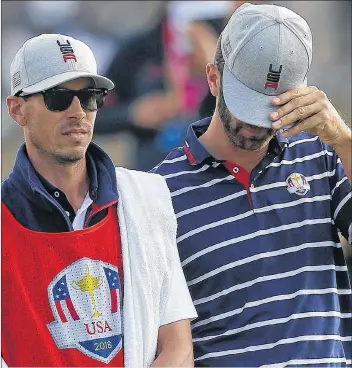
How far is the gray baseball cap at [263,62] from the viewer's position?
10.5 ft

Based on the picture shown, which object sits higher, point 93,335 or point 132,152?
point 132,152

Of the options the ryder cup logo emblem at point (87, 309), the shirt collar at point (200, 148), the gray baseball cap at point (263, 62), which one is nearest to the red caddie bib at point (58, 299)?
the ryder cup logo emblem at point (87, 309)

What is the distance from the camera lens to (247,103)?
3.20 metres

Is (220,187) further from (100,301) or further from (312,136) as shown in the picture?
(100,301)

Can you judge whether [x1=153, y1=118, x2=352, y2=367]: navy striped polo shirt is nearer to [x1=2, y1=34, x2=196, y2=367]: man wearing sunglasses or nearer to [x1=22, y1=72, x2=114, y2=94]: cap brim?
[x1=2, y1=34, x2=196, y2=367]: man wearing sunglasses

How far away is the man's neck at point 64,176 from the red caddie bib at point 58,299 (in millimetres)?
125

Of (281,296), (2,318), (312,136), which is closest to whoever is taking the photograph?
(2,318)

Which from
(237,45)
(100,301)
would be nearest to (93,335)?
(100,301)

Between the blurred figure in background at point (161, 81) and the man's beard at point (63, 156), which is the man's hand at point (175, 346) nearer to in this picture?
the man's beard at point (63, 156)

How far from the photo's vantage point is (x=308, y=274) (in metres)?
3.20

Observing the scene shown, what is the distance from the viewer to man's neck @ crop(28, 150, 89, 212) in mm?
3018

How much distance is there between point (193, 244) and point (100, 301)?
40 centimetres

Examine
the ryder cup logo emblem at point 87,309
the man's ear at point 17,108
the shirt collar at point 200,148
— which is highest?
the man's ear at point 17,108

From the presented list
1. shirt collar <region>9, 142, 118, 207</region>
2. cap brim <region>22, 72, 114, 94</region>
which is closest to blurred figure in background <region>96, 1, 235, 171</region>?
shirt collar <region>9, 142, 118, 207</region>
